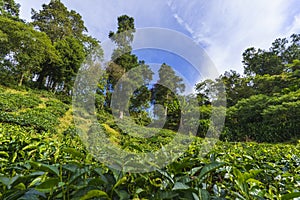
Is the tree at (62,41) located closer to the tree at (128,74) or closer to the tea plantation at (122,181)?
the tree at (128,74)

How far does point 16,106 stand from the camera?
8.06m

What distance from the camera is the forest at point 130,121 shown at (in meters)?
0.43

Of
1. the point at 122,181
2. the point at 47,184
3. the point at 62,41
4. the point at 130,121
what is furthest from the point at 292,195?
the point at 62,41

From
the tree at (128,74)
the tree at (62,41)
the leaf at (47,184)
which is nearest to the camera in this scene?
the leaf at (47,184)

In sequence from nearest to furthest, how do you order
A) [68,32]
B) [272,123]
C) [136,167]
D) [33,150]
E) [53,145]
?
[136,167], [33,150], [53,145], [272,123], [68,32]

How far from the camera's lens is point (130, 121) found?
4977 millimetres

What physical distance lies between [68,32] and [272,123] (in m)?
16.6

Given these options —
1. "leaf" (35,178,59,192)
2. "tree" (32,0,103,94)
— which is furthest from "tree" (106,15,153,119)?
"tree" (32,0,103,94)

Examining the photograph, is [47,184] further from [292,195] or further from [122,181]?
[292,195]

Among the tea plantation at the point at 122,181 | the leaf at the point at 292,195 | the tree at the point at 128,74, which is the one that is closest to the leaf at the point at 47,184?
the tea plantation at the point at 122,181

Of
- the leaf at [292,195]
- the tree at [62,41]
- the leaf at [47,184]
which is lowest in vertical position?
the leaf at [47,184]

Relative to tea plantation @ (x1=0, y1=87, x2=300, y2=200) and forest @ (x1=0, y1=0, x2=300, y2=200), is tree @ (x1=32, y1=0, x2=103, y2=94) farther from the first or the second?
tea plantation @ (x1=0, y1=87, x2=300, y2=200)

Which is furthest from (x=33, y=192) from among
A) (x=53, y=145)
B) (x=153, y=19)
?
(x=153, y=19)

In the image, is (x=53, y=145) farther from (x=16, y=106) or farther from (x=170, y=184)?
(x=16, y=106)
